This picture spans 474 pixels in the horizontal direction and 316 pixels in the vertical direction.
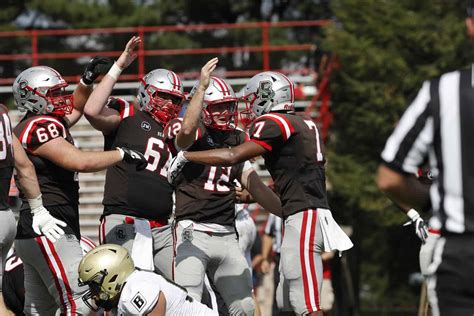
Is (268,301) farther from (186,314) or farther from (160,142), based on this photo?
(186,314)

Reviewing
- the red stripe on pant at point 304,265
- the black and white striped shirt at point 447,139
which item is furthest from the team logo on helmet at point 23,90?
the black and white striped shirt at point 447,139

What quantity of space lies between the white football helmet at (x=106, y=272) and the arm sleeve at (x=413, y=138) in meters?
2.52

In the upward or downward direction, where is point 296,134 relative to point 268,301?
upward

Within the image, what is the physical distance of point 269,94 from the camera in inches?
290

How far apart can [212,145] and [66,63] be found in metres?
13.6

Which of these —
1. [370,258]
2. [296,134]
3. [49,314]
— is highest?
[296,134]

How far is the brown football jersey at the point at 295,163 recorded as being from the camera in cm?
701

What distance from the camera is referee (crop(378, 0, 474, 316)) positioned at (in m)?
4.03

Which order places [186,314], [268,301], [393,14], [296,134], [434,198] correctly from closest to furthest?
[434,198]
[186,314]
[296,134]
[268,301]
[393,14]

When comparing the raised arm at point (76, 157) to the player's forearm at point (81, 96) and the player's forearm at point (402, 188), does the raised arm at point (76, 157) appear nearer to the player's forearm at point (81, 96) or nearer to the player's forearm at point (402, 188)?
the player's forearm at point (81, 96)

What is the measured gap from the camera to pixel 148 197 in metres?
7.73

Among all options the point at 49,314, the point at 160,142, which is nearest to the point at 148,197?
the point at 160,142

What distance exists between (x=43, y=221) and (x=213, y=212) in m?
1.22

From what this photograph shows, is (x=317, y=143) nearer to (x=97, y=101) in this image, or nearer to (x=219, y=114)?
(x=219, y=114)
